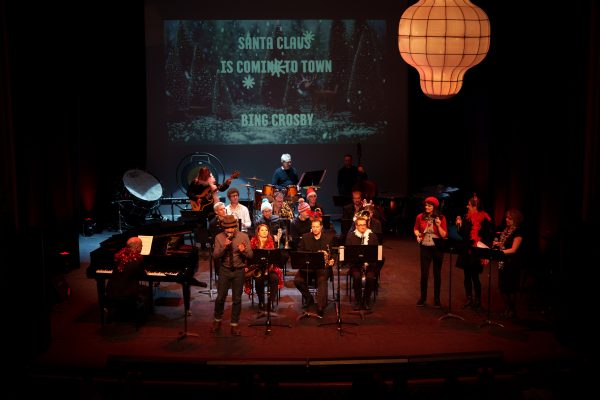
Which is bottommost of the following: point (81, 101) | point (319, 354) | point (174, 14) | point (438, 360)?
point (319, 354)

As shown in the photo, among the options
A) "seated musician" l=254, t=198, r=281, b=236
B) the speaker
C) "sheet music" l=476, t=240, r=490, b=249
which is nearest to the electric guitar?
"seated musician" l=254, t=198, r=281, b=236

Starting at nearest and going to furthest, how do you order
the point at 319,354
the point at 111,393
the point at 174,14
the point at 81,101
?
the point at 111,393 → the point at 319,354 → the point at 81,101 → the point at 174,14

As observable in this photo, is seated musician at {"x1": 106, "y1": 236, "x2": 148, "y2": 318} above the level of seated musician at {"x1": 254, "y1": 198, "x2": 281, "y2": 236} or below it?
below

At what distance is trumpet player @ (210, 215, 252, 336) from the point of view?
943cm

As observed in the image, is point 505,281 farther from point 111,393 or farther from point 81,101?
point 81,101

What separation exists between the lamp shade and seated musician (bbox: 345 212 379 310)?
10.2 ft

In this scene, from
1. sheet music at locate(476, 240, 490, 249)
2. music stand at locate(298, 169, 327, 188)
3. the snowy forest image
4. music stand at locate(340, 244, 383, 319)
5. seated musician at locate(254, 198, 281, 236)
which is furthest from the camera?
the snowy forest image

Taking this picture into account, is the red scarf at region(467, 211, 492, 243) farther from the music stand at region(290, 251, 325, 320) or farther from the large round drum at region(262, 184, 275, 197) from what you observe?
the large round drum at region(262, 184, 275, 197)

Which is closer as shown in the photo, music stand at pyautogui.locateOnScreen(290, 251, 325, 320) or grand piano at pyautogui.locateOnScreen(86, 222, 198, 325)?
music stand at pyautogui.locateOnScreen(290, 251, 325, 320)

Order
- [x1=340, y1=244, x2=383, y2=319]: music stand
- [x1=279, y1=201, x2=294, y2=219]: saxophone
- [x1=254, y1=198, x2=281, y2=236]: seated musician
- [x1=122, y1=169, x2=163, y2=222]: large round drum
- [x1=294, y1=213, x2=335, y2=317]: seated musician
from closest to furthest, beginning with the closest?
[x1=340, y1=244, x2=383, y2=319]: music stand, [x1=294, y1=213, x2=335, y2=317]: seated musician, [x1=254, y1=198, x2=281, y2=236]: seated musician, [x1=279, y1=201, x2=294, y2=219]: saxophone, [x1=122, y1=169, x2=163, y2=222]: large round drum

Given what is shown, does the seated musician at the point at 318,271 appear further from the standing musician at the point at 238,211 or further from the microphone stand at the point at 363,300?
the standing musician at the point at 238,211

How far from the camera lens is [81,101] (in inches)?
607

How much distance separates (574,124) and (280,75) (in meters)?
8.36

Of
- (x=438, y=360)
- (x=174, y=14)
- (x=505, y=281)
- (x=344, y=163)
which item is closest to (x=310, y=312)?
(x=505, y=281)
